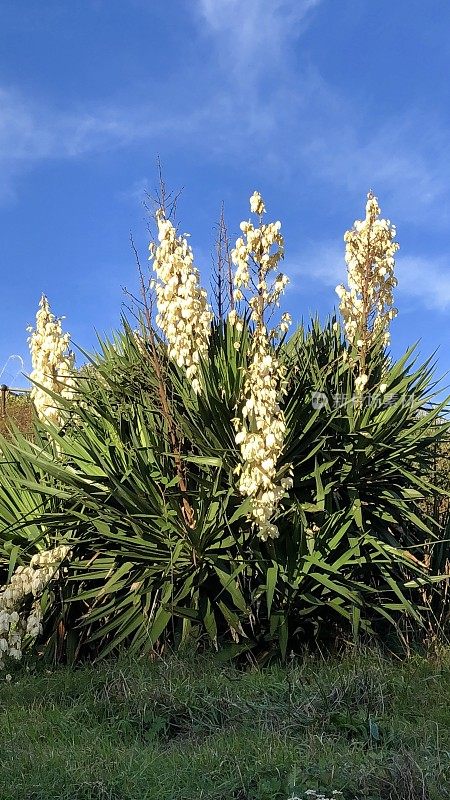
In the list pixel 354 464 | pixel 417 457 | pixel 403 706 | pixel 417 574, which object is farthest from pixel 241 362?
pixel 403 706

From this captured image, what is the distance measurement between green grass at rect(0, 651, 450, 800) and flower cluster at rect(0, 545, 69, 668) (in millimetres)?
274

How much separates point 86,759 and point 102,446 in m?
2.33

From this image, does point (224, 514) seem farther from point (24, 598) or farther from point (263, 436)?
point (24, 598)

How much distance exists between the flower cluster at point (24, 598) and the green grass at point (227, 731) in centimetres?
27

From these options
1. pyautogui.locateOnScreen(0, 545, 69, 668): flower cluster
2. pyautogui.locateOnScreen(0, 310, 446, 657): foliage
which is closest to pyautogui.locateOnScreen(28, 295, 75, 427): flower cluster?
pyautogui.locateOnScreen(0, 310, 446, 657): foliage

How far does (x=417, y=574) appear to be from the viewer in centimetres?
534

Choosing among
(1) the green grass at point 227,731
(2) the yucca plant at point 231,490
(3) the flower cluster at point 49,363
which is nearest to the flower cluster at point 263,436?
(2) the yucca plant at point 231,490

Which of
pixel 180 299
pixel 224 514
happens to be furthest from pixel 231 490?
pixel 180 299

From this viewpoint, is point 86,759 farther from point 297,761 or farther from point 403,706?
point 403,706

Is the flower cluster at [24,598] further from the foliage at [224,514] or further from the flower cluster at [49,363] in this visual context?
the flower cluster at [49,363]

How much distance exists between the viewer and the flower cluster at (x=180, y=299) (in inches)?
186

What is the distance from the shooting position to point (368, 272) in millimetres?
5199

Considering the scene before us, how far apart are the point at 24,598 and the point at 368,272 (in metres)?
2.82

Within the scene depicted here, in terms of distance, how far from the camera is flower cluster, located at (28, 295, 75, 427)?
19.4ft
